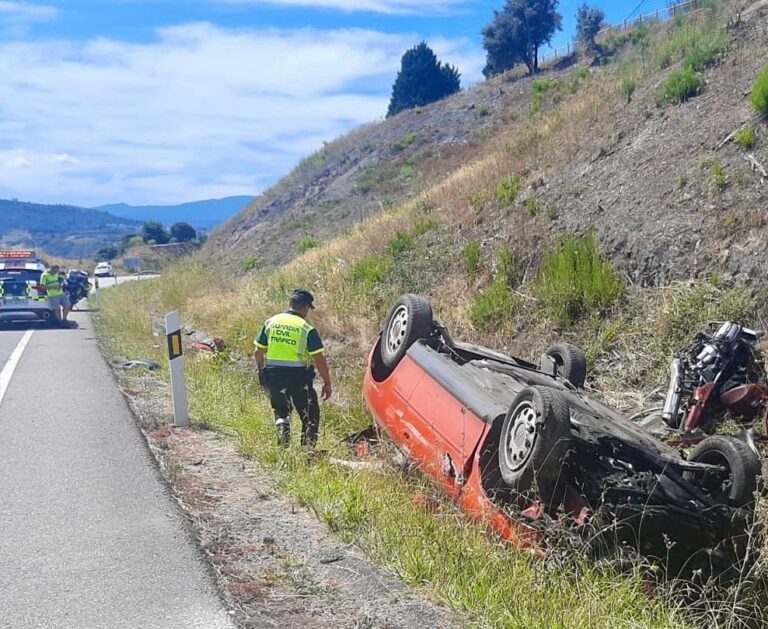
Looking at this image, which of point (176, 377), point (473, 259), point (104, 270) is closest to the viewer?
point (176, 377)

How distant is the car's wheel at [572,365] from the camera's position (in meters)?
8.01

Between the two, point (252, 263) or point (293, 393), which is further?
point (252, 263)

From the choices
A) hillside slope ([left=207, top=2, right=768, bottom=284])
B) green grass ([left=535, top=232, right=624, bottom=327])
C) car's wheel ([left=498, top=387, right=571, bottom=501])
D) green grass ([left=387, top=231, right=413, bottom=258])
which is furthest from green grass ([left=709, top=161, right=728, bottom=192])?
car's wheel ([left=498, top=387, right=571, bottom=501])

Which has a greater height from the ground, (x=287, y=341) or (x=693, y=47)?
(x=693, y=47)

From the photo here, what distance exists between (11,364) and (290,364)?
776cm

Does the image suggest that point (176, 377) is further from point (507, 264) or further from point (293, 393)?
point (507, 264)

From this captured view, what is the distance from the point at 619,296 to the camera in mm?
10695

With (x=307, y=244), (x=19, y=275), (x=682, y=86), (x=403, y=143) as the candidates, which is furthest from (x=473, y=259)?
(x=403, y=143)

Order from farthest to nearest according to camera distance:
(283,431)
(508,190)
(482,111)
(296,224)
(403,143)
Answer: (403,143)
(482,111)
(296,224)
(508,190)
(283,431)

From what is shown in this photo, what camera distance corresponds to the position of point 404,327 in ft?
25.9

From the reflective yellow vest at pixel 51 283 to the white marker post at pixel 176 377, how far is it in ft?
44.7

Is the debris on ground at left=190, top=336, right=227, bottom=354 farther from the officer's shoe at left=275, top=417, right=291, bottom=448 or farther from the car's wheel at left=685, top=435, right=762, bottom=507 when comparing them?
the car's wheel at left=685, top=435, right=762, bottom=507

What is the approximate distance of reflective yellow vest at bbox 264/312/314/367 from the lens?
786 cm

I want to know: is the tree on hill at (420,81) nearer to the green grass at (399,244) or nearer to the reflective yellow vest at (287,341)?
the green grass at (399,244)
